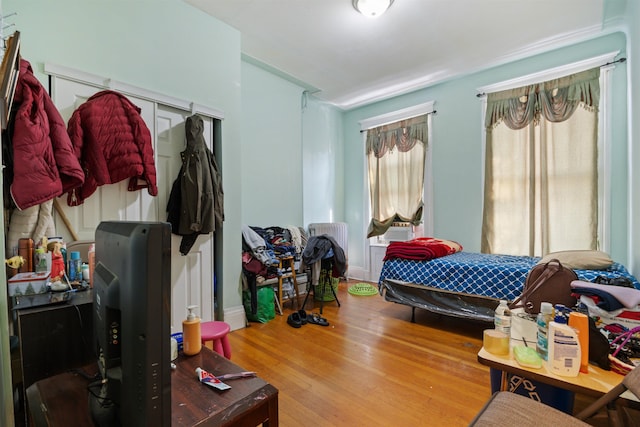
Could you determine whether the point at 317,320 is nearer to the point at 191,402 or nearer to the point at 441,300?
the point at 441,300

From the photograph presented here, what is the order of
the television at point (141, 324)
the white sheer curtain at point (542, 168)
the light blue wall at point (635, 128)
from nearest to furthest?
the television at point (141, 324) < the light blue wall at point (635, 128) < the white sheer curtain at point (542, 168)

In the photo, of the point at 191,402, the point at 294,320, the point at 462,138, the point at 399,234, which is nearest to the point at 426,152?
the point at 462,138

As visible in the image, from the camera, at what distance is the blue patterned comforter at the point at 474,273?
239 cm

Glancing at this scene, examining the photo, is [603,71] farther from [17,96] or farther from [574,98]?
[17,96]

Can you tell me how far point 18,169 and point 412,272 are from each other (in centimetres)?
302

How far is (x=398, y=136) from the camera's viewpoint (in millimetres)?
4480

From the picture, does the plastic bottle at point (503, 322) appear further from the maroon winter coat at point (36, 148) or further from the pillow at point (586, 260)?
the maroon winter coat at point (36, 148)

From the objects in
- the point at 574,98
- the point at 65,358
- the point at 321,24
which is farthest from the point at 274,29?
the point at 574,98

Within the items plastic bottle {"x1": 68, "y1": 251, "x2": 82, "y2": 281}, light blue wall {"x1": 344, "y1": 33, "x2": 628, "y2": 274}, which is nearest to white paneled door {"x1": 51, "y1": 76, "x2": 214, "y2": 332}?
plastic bottle {"x1": 68, "y1": 251, "x2": 82, "y2": 281}

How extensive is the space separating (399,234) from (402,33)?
2698 millimetres

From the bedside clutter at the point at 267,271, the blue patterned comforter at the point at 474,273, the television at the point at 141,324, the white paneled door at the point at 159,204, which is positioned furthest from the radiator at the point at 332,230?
the television at the point at 141,324

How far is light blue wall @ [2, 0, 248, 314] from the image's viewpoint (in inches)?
73.1

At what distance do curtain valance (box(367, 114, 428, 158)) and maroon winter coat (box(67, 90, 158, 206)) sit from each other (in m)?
3.43

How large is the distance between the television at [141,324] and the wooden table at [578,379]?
114cm
